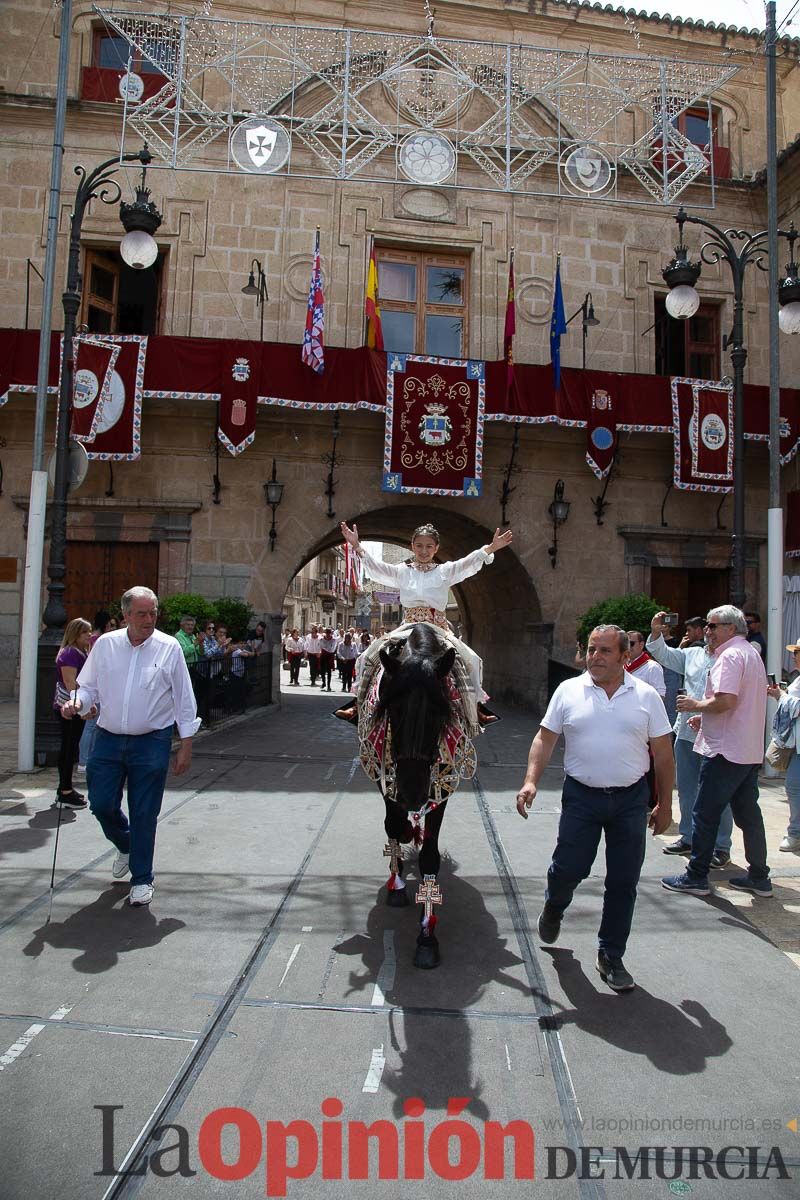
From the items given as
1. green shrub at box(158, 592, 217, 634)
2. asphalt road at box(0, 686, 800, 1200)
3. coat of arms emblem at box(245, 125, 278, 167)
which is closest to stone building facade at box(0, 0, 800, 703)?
green shrub at box(158, 592, 217, 634)

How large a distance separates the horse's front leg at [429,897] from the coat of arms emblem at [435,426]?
443 inches

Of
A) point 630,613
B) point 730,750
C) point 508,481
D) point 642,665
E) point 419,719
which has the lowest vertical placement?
point 730,750

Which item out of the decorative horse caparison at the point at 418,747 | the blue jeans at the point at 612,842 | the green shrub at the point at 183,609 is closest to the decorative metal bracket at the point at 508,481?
the green shrub at the point at 183,609

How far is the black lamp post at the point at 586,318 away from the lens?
1543 cm

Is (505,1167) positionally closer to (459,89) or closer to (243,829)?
(243,829)

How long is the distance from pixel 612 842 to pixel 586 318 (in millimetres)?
13779

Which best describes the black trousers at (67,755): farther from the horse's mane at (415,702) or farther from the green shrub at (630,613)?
the green shrub at (630,613)

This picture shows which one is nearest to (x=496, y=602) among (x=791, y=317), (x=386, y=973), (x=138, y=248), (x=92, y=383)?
(x=92, y=383)

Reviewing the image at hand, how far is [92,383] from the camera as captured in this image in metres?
14.0

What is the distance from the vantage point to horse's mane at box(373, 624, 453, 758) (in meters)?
3.86

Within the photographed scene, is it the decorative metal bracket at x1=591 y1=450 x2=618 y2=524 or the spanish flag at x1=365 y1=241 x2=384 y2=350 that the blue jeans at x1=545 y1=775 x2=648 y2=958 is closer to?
the spanish flag at x1=365 y1=241 x2=384 y2=350

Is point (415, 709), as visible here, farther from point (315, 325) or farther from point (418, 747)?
point (315, 325)

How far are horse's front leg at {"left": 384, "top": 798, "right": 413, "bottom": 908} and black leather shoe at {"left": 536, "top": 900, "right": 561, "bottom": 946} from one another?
86cm

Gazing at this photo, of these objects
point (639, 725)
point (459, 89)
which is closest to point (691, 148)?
point (459, 89)
